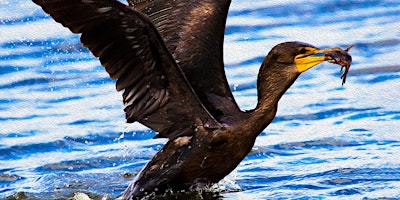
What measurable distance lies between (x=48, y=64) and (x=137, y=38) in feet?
16.6

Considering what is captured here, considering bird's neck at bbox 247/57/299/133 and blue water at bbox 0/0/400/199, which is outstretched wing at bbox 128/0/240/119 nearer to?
bird's neck at bbox 247/57/299/133

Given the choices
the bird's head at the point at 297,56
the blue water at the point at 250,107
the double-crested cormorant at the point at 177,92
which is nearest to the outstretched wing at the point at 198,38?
the double-crested cormorant at the point at 177,92

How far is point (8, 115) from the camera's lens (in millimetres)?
11203

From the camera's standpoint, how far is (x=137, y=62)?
26.5 feet

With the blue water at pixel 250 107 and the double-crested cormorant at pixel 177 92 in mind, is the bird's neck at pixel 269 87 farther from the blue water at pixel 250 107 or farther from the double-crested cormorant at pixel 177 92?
the blue water at pixel 250 107

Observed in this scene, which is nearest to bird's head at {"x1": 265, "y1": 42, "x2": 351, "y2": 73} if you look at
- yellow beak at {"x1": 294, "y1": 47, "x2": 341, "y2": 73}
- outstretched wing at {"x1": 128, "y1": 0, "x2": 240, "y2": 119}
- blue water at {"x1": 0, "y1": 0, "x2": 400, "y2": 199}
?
yellow beak at {"x1": 294, "y1": 47, "x2": 341, "y2": 73}

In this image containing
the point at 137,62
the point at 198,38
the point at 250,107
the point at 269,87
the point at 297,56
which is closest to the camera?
the point at 137,62

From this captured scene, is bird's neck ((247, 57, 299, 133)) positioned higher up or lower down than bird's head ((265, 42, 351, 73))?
lower down

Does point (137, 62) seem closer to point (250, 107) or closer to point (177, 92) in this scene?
point (177, 92)

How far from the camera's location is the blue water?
30.0 feet

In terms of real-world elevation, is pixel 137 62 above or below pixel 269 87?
above

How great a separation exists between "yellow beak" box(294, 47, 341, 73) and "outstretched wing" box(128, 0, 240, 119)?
695 millimetres

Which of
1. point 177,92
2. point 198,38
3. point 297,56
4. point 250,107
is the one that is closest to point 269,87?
point 297,56

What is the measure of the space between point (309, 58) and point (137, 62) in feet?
3.81
